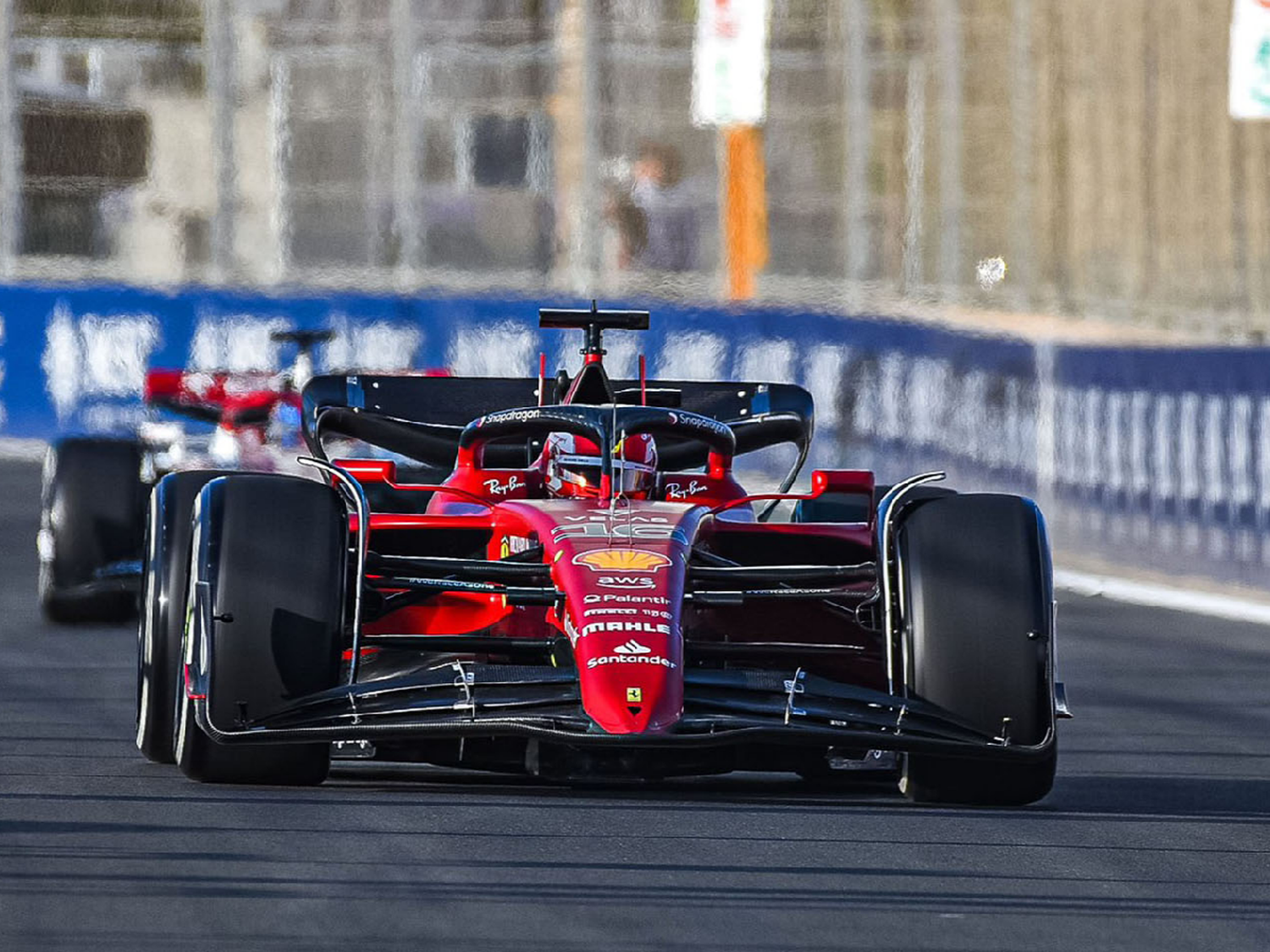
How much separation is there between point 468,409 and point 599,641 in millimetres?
3191

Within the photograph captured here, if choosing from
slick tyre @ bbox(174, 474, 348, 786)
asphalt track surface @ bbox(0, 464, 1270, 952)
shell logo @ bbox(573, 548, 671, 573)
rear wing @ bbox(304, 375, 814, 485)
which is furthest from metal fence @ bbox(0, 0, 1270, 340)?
slick tyre @ bbox(174, 474, 348, 786)

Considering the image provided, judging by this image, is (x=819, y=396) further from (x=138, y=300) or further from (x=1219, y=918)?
(x=1219, y=918)

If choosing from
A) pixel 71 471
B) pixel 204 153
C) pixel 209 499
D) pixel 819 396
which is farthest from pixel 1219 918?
pixel 204 153

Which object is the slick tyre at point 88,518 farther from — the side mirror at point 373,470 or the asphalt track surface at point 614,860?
the side mirror at point 373,470

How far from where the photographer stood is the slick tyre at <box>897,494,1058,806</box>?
8.25 m

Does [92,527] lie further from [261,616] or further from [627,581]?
[627,581]

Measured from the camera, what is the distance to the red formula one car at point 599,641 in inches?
317

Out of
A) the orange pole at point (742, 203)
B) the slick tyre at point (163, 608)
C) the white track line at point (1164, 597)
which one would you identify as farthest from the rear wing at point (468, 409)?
the orange pole at point (742, 203)

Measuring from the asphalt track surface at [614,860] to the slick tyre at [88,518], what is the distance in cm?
303

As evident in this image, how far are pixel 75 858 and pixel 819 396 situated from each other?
49.9 feet

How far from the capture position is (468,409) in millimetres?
11148

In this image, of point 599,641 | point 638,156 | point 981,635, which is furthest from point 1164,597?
point 638,156

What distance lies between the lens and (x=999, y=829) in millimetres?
8039

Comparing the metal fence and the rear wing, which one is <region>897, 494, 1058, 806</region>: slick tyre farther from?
the metal fence
